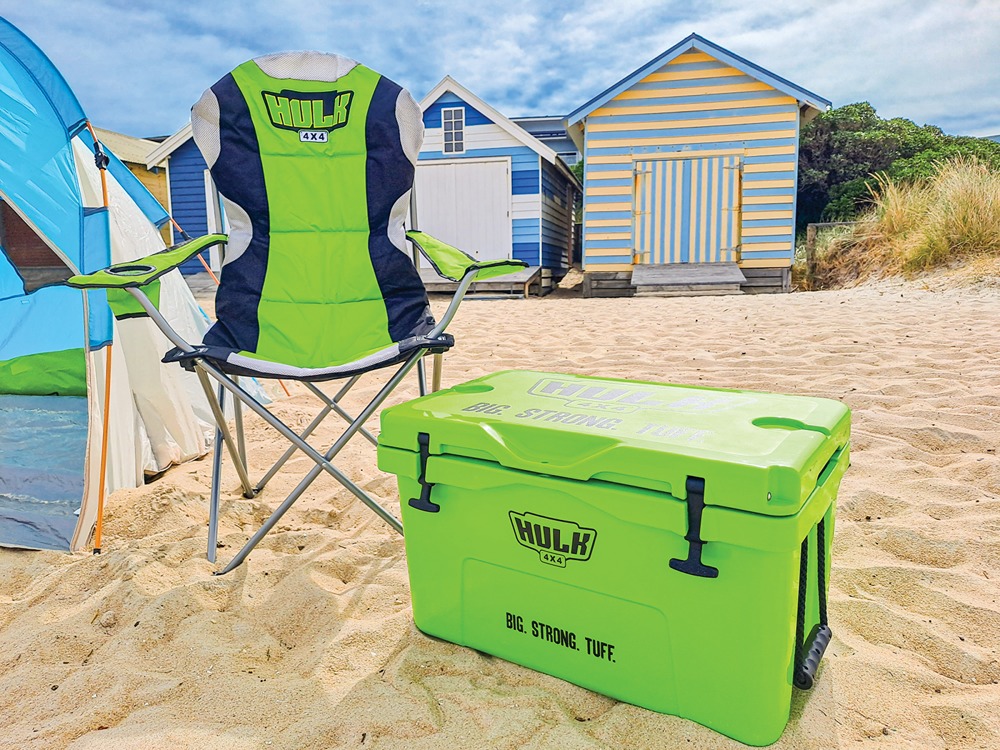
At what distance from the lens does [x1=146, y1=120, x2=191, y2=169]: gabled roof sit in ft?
33.0

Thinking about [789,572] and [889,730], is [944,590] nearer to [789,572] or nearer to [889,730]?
[889,730]

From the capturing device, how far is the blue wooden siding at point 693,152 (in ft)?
25.8

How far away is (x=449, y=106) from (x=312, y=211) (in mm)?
7835

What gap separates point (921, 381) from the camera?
2.74 m

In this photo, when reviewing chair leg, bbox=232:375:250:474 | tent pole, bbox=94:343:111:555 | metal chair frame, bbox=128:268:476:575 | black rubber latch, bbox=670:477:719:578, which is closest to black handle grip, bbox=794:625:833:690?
black rubber latch, bbox=670:477:719:578

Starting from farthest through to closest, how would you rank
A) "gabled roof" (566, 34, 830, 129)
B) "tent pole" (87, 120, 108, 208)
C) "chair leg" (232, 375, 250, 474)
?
"gabled roof" (566, 34, 830, 129) → "tent pole" (87, 120, 108, 208) → "chair leg" (232, 375, 250, 474)

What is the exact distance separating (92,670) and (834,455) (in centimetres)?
138

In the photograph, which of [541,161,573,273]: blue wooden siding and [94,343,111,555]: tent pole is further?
[541,161,573,273]: blue wooden siding

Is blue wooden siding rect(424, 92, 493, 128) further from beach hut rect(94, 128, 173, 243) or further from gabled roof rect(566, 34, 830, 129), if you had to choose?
beach hut rect(94, 128, 173, 243)

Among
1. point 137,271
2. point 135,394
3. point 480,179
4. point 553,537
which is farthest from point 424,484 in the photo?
point 480,179

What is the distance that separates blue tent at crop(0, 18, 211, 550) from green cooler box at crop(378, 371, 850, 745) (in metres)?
1.11

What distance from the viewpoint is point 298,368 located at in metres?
1.56

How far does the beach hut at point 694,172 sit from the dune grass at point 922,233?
857mm

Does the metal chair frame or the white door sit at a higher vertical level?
the white door
